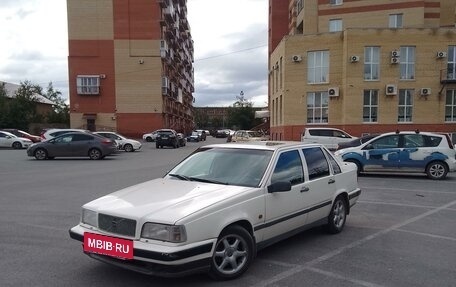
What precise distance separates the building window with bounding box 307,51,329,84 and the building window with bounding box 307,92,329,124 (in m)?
1.22

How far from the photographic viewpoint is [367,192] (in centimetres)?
1070

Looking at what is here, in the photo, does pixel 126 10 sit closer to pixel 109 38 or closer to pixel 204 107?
pixel 109 38

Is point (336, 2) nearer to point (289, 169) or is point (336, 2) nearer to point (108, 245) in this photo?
point (289, 169)

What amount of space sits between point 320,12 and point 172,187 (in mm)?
41112

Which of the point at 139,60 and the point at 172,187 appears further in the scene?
the point at 139,60

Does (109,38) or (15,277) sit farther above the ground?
(109,38)

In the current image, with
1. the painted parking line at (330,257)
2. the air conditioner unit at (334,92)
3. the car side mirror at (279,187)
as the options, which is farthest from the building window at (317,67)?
the car side mirror at (279,187)

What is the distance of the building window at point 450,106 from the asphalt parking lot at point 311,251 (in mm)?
28384

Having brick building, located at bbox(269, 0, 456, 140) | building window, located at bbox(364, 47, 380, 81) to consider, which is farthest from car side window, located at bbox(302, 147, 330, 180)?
building window, located at bbox(364, 47, 380, 81)

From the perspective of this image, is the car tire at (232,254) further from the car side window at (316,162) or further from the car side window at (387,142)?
the car side window at (387,142)

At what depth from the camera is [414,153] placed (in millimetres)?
13516

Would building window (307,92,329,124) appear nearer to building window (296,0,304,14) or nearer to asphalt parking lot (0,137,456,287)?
building window (296,0,304,14)

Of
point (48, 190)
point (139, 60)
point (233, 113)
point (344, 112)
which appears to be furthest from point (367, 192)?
point (233, 113)

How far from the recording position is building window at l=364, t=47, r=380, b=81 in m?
35.4
